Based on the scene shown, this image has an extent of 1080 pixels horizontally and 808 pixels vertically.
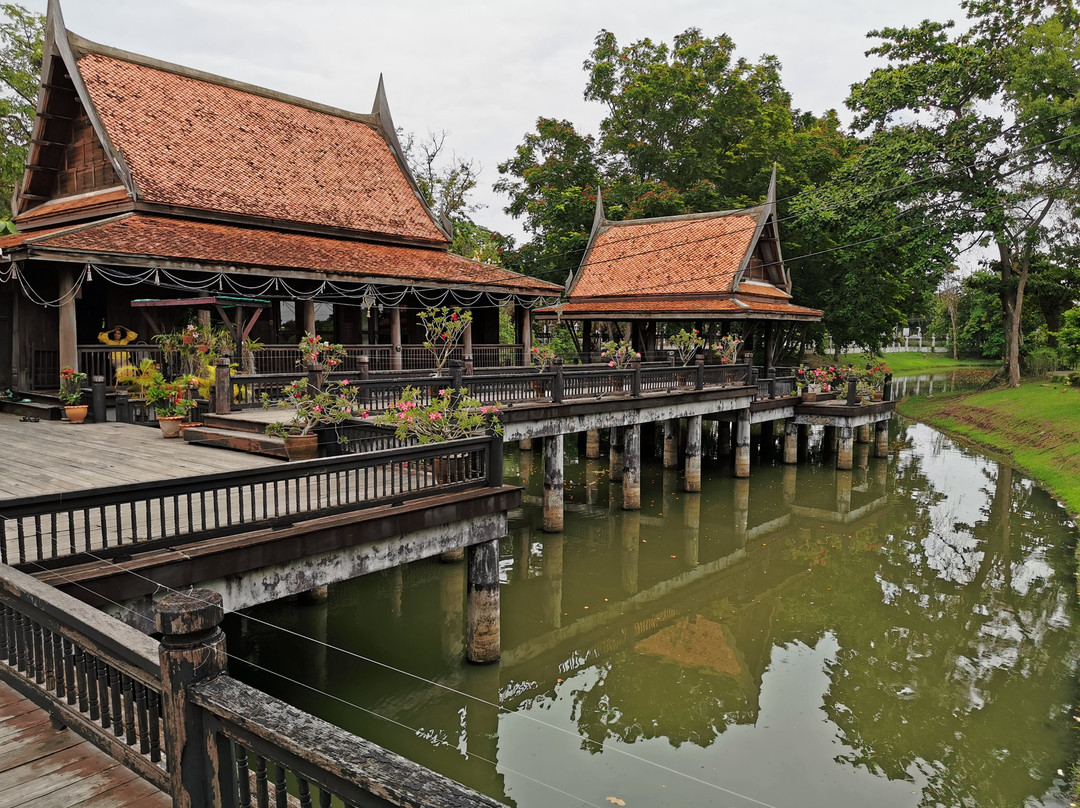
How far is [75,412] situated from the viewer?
1381 centimetres

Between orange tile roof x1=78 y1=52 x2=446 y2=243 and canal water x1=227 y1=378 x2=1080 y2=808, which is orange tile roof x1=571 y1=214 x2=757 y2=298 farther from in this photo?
canal water x1=227 y1=378 x2=1080 y2=808

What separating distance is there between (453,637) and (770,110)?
127ft

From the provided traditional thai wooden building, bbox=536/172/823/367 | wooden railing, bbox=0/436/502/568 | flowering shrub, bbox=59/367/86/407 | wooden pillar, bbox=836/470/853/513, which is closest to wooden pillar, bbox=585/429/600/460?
traditional thai wooden building, bbox=536/172/823/367

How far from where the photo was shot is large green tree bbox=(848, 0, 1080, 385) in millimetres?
31906

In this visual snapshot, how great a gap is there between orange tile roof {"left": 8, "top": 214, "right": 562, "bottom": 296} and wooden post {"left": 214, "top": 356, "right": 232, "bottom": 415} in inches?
144

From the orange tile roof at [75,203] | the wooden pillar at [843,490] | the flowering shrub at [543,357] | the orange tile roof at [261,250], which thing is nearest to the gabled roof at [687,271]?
the flowering shrub at [543,357]

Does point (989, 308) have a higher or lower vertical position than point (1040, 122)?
lower

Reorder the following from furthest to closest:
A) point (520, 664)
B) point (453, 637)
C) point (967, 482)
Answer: point (967, 482), point (453, 637), point (520, 664)

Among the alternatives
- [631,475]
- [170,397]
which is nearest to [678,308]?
[631,475]

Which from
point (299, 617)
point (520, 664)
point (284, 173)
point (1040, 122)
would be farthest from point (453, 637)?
point (1040, 122)

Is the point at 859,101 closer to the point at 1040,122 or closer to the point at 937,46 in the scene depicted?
the point at 937,46

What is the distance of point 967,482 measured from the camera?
2359cm

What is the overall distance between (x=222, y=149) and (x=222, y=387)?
1135cm

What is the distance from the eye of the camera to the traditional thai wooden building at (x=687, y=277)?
2803 centimetres
